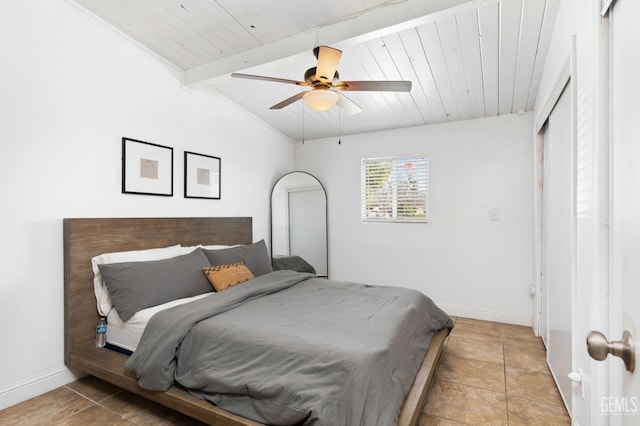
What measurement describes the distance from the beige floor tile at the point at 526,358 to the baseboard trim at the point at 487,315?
0.60 meters

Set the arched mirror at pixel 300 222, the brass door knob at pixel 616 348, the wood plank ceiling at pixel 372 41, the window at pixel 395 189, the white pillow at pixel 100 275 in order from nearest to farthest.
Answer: the brass door knob at pixel 616 348 < the wood plank ceiling at pixel 372 41 < the white pillow at pixel 100 275 < the window at pixel 395 189 < the arched mirror at pixel 300 222

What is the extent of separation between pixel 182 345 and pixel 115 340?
886 mm

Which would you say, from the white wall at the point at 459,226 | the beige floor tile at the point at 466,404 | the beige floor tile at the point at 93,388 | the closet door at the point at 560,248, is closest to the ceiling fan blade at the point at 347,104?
the closet door at the point at 560,248

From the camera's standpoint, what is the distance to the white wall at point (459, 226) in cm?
338

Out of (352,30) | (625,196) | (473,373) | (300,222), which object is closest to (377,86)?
(352,30)

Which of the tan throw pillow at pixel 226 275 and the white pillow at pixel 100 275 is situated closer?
the white pillow at pixel 100 275

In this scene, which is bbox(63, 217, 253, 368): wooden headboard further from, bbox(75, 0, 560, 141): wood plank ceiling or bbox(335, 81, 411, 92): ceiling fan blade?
bbox(335, 81, 411, 92): ceiling fan blade

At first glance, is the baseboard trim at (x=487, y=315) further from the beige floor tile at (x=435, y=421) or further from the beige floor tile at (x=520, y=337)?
the beige floor tile at (x=435, y=421)

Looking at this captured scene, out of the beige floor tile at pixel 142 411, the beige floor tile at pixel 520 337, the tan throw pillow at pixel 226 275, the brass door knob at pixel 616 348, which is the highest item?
the brass door knob at pixel 616 348

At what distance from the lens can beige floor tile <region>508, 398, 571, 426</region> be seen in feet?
5.99

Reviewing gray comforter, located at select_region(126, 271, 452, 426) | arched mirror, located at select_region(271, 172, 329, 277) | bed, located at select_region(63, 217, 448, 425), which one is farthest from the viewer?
arched mirror, located at select_region(271, 172, 329, 277)

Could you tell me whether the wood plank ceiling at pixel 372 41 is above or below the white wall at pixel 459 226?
above

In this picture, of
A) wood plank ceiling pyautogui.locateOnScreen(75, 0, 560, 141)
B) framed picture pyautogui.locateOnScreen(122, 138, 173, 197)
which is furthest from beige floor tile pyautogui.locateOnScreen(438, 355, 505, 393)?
framed picture pyautogui.locateOnScreen(122, 138, 173, 197)

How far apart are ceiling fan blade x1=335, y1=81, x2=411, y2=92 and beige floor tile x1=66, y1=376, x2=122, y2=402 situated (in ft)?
8.69
